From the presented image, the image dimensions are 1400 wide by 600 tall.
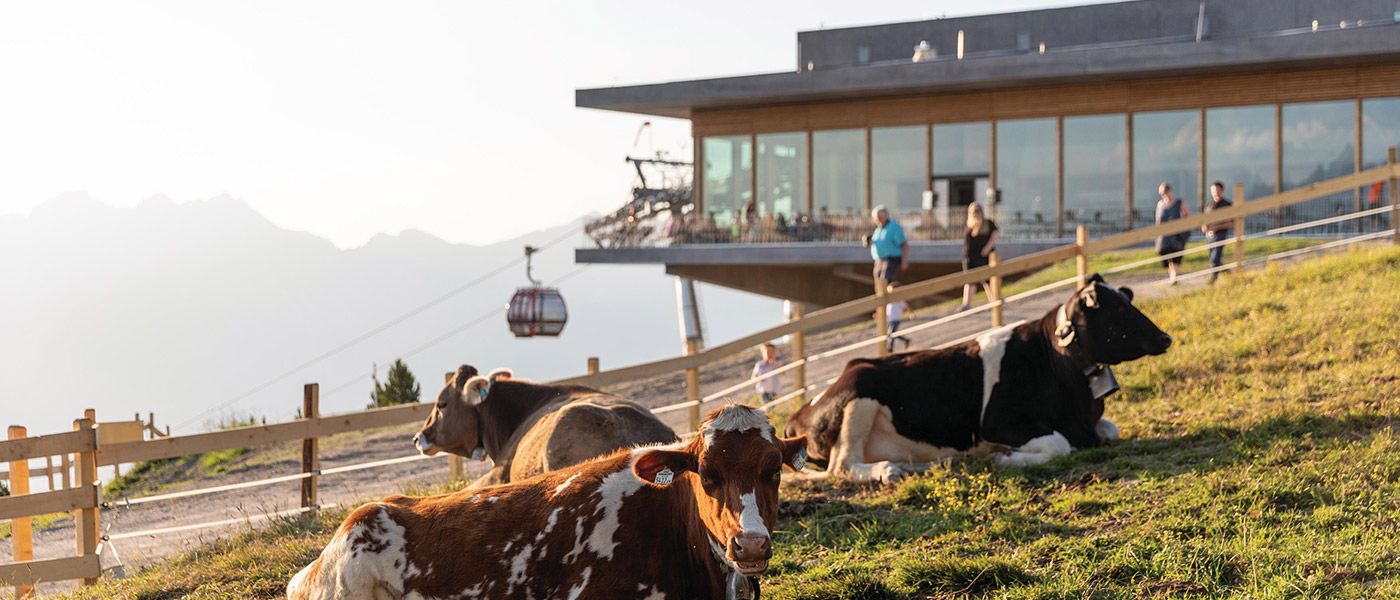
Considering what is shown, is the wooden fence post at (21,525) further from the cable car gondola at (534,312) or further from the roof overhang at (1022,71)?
the roof overhang at (1022,71)

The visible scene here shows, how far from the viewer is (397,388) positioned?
35.2 meters

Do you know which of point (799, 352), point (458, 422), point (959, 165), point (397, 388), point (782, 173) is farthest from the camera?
point (782, 173)

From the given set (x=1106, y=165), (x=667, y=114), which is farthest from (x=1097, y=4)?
(x=667, y=114)

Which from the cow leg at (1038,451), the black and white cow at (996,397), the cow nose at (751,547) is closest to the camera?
the cow nose at (751,547)

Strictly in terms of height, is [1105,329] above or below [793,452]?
above

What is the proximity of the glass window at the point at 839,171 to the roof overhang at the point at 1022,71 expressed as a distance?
3.74 feet

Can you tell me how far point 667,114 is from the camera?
41469 mm

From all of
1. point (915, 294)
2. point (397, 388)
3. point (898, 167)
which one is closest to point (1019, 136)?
point (898, 167)

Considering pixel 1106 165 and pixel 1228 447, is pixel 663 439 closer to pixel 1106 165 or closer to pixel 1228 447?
pixel 1228 447

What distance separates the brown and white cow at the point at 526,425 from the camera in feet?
32.1

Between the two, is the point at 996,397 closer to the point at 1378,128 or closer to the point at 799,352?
the point at 799,352

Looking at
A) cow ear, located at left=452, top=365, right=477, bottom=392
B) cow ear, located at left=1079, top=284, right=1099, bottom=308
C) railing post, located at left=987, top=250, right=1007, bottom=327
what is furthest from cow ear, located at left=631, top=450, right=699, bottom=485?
railing post, located at left=987, top=250, right=1007, bottom=327

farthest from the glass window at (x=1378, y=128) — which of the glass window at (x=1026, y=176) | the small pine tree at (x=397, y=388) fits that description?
the small pine tree at (x=397, y=388)

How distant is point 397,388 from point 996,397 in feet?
85.4
